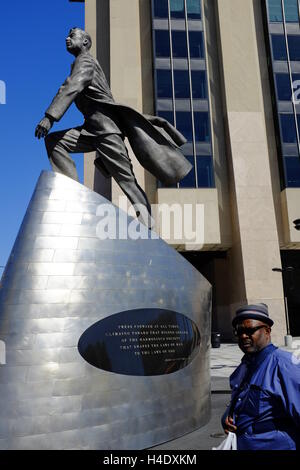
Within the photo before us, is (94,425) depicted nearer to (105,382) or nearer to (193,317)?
(105,382)

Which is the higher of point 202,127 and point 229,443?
point 202,127

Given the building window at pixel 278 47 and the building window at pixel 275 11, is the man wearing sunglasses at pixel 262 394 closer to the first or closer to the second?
the building window at pixel 278 47

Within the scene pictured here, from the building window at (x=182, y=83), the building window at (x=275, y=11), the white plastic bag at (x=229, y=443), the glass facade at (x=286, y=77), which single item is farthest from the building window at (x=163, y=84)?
the white plastic bag at (x=229, y=443)

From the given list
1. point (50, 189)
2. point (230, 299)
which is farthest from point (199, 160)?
point (50, 189)

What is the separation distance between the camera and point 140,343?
5.05 meters

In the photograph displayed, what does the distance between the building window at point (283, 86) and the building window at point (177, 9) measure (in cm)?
847

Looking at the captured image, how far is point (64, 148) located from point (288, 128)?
80.5ft

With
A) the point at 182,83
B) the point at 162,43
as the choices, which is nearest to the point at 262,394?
the point at 182,83

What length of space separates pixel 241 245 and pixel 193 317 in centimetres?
1986

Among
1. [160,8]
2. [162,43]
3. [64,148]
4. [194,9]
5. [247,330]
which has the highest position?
[194,9]

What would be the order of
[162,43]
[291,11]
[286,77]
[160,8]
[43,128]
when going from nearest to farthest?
[43,128] → [286,77] → [162,43] → [160,8] → [291,11]

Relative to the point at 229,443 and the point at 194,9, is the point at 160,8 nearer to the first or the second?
the point at 194,9

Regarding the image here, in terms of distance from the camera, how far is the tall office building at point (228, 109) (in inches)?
1007

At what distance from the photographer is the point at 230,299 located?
28.6 meters
